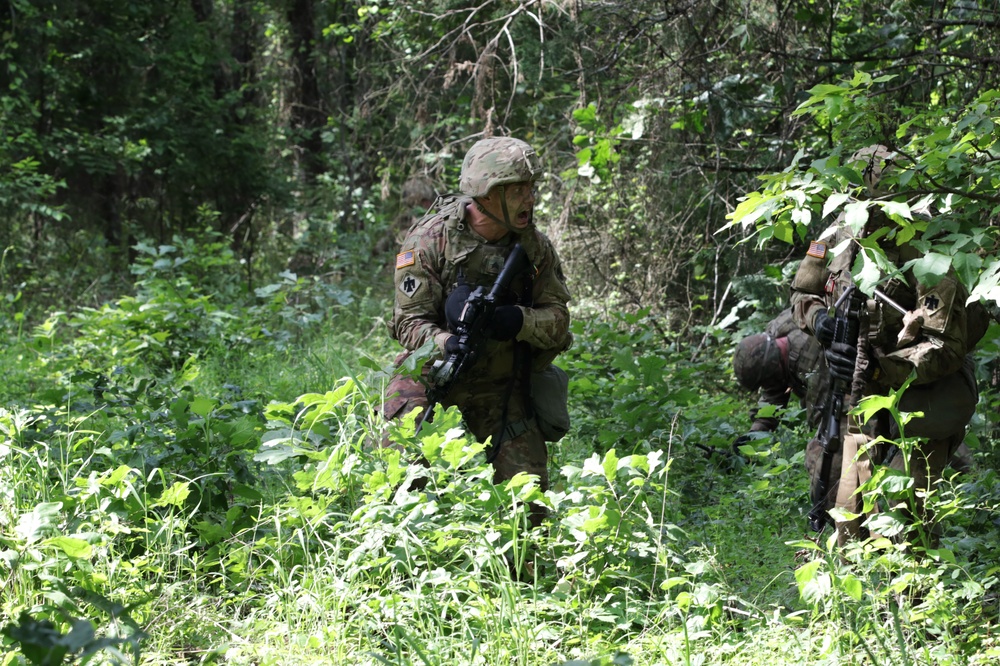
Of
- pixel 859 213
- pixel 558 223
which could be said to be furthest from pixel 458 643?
pixel 558 223

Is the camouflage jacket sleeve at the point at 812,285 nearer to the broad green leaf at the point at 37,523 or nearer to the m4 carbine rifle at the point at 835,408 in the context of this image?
the m4 carbine rifle at the point at 835,408

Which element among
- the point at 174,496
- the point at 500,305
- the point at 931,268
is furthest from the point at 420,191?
the point at 931,268

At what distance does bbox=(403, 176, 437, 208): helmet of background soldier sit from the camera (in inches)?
374

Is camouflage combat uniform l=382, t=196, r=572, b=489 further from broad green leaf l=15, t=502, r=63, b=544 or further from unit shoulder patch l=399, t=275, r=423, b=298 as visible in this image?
broad green leaf l=15, t=502, r=63, b=544

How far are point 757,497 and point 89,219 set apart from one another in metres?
10.3

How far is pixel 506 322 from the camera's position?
168 inches

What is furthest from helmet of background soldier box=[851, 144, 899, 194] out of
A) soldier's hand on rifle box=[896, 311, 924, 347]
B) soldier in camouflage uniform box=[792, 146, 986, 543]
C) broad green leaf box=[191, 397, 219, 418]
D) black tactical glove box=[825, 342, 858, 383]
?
broad green leaf box=[191, 397, 219, 418]

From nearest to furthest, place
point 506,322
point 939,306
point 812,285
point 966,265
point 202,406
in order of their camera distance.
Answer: point 966,265 < point 202,406 < point 939,306 < point 506,322 < point 812,285

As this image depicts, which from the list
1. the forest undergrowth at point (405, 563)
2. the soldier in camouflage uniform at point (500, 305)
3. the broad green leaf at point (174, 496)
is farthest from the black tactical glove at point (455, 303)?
the broad green leaf at point (174, 496)

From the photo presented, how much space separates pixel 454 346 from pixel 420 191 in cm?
554

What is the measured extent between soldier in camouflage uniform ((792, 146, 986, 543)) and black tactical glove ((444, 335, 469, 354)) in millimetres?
1525

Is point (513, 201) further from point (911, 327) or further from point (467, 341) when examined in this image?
point (911, 327)

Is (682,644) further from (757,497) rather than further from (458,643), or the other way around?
(757,497)

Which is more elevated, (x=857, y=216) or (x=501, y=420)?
(x=857, y=216)
